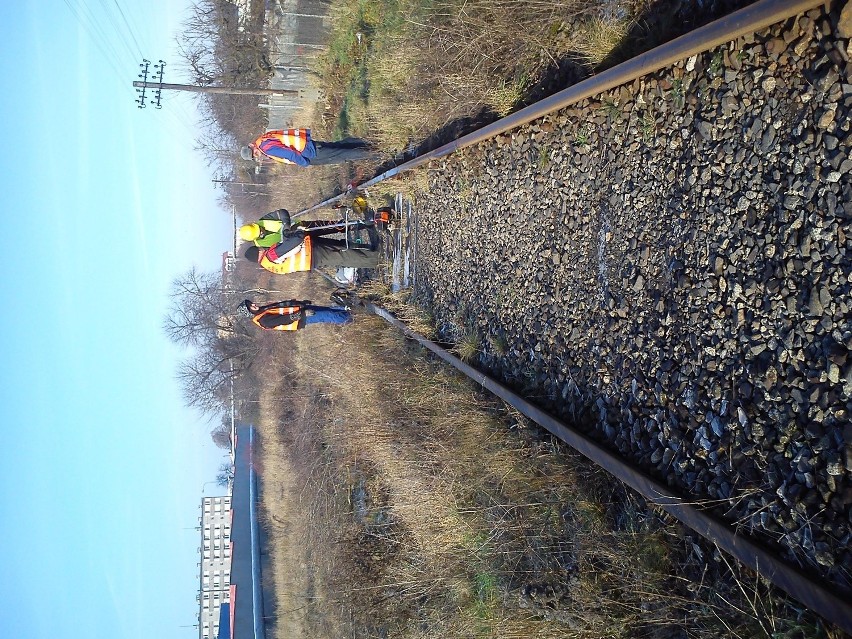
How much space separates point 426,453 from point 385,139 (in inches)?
218

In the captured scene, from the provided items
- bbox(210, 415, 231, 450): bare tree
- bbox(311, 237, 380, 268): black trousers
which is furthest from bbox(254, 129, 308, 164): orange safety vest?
bbox(210, 415, 231, 450): bare tree

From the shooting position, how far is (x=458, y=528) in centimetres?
713

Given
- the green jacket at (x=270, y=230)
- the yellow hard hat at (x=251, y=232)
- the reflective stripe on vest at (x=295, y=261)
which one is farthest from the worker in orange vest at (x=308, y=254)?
the yellow hard hat at (x=251, y=232)

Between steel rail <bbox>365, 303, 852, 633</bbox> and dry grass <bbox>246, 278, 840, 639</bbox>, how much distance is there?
10.2 inches

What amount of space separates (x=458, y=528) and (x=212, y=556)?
6259 centimetres

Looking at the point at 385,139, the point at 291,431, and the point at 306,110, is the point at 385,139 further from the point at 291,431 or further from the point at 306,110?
the point at 291,431

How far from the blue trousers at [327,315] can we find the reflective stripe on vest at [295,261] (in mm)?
857

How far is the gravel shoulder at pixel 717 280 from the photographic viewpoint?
3570mm

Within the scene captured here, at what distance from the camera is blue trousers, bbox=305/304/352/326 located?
1099cm

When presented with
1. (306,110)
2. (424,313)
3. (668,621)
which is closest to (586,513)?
(668,621)

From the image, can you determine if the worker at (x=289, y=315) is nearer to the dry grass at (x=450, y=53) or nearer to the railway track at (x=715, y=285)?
the dry grass at (x=450, y=53)

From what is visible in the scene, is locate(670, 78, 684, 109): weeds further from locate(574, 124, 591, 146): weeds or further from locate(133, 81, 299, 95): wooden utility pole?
locate(133, 81, 299, 95): wooden utility pole

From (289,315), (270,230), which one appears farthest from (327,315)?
(270,230)

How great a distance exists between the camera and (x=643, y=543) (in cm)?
477
